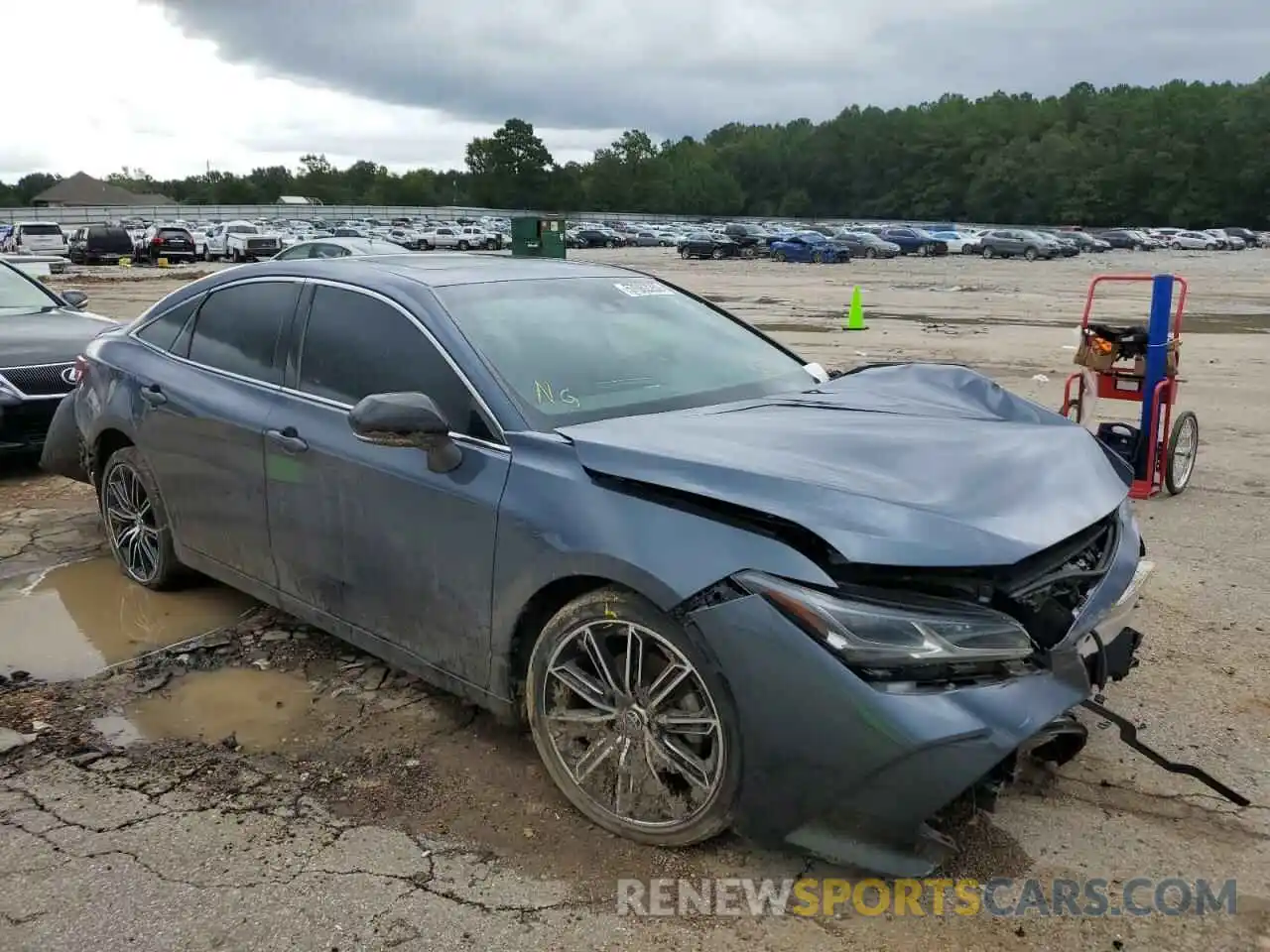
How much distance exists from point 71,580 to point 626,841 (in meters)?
3.80

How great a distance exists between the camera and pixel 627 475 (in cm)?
300

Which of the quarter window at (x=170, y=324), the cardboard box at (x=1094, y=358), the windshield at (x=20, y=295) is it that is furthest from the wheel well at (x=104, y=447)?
the cardboard box at (x=1094, y=358)

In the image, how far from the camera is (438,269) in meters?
4.23

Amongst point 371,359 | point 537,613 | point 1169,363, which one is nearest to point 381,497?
point 371,359

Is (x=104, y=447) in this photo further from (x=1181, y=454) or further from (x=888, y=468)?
(x=1181, y=454)

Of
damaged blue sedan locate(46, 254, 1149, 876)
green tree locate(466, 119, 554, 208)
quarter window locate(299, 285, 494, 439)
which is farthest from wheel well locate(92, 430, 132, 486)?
green tree locate(466, 119, 554, 208)

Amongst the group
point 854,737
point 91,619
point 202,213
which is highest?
point 202,213

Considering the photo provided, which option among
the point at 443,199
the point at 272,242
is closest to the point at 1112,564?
the point at 272,242

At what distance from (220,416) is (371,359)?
0.93m

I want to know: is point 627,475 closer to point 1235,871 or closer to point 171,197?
point 1235,871

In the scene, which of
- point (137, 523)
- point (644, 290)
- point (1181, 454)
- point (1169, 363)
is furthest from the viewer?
point (1181, 454)

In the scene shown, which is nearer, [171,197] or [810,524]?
[810,524]

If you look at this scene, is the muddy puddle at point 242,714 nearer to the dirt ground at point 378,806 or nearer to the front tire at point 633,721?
the dirt ground at point 378,806

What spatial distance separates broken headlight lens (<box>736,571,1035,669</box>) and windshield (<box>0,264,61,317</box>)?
8092 mm
